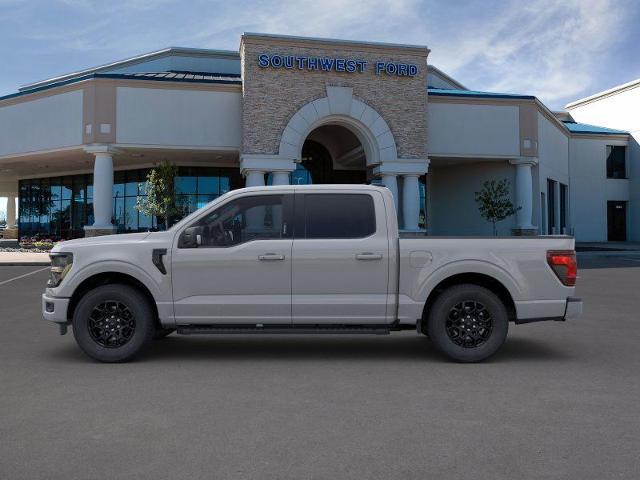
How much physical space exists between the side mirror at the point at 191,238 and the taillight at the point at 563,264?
13.3ft

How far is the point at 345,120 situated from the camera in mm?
29000

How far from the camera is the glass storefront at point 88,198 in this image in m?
35.3

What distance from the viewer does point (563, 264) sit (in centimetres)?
704

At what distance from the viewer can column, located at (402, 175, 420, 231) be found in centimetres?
2939

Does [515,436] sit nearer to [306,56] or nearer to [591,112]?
[306,56]

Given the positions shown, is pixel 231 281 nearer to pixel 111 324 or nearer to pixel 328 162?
pixel 111 324

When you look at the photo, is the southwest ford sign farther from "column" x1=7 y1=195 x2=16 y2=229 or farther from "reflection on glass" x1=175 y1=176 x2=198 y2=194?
"column" x1=7 y1=195 x2=16 y2=229

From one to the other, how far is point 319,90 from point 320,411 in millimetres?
24665

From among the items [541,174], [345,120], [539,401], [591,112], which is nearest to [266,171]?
[345,120]

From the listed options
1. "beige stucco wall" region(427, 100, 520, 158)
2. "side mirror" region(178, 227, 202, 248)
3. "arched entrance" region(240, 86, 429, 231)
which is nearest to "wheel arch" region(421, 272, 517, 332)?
"side mirror" region(178, 227, 202, 248)

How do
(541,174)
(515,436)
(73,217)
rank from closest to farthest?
(515,436), (541,174), (73,217)

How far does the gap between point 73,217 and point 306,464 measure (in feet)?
129

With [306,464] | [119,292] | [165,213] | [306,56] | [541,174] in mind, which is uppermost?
[306,56]

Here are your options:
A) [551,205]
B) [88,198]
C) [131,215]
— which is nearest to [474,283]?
[131,215]
